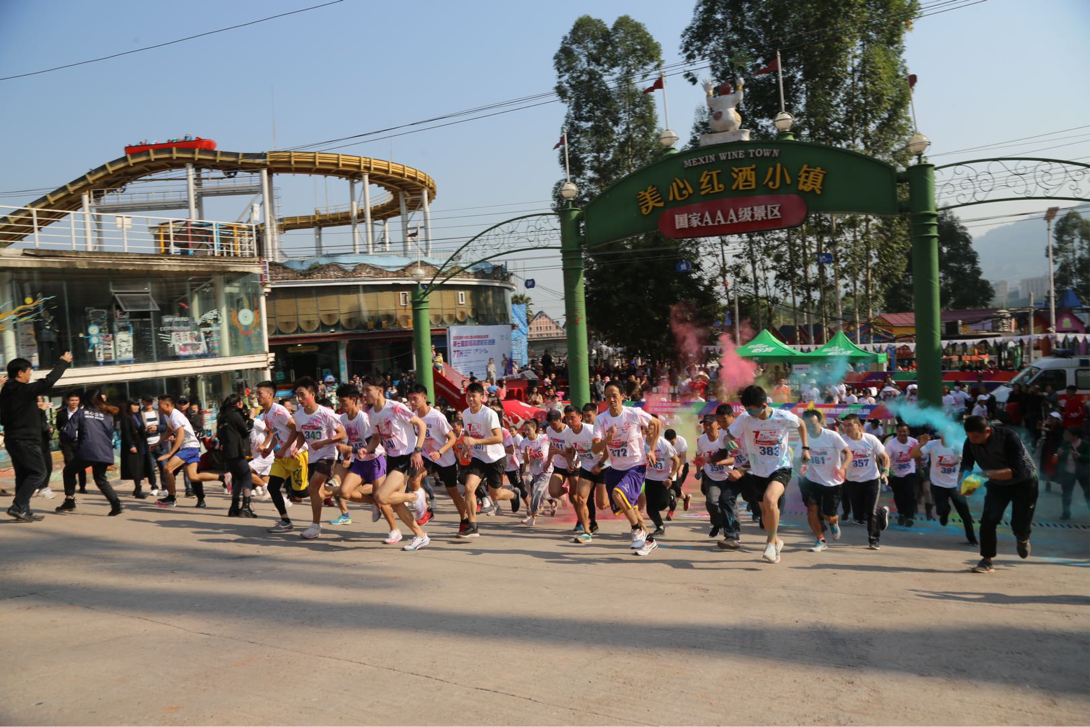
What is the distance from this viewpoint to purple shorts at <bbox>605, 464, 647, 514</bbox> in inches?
327

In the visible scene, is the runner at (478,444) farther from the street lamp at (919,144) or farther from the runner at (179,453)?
the street lamp at (919,144)

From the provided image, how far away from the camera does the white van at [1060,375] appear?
56.1ft

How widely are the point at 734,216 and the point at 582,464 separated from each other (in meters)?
5.97

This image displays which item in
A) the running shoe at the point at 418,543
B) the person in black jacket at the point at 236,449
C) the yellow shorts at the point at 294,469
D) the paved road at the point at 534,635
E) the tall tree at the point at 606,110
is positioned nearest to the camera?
the paved road at the point at 534,635

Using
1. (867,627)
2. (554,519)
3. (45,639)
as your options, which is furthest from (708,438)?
(45,639)

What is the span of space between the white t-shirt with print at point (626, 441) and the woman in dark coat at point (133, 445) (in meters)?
7.74

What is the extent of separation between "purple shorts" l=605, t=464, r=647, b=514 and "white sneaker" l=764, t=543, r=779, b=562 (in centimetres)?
141

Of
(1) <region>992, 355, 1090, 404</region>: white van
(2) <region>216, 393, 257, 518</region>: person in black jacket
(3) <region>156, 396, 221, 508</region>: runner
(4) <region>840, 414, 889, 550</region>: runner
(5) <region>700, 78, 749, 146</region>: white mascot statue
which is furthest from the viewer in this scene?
(1) <region>992, 355, 1090, 404</region>: white van

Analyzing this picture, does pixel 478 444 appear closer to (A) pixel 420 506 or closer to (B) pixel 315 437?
(A) pixel 420 506

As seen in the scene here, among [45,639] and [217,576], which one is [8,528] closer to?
[217,576]

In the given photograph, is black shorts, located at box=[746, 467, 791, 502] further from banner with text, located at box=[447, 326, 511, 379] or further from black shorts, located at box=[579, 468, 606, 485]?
banner with text, located at box=[447, 326, 511, 379]

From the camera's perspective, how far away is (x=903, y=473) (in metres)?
9.82

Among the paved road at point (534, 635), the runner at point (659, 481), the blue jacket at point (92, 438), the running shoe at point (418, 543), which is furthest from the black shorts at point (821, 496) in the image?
the blue jacket at point (92, 438)

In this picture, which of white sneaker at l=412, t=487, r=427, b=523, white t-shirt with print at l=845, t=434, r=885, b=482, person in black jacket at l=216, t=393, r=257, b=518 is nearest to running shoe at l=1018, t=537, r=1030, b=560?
white t-shirt with print at l=845, t=434, r=885, b=482
